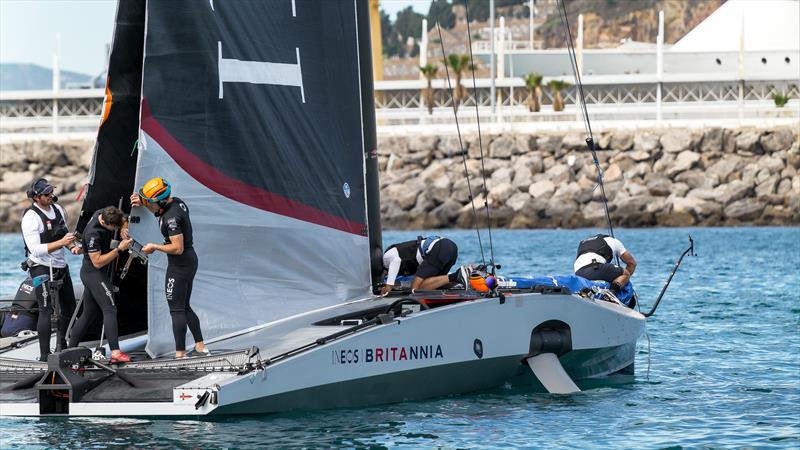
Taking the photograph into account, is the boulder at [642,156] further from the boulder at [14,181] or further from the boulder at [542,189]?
the boulder at [14,181]

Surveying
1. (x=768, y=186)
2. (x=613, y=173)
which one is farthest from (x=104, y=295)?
(x=768, y=186)

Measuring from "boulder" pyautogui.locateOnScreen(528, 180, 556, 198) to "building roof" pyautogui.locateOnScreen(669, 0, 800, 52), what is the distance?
34341 millimetres

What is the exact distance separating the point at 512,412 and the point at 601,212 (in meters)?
35.8

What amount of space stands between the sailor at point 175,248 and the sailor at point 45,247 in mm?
1056

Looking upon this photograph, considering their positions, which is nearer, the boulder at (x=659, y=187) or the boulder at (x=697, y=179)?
the boulder at (x=659, y=187)

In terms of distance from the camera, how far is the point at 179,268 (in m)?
10.8

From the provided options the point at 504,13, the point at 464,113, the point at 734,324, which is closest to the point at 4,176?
the point at 464,113

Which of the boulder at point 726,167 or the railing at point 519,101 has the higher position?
the railing at point 519,101

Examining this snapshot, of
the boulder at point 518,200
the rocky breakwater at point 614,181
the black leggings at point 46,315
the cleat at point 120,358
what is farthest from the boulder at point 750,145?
the cleat at point 120,358

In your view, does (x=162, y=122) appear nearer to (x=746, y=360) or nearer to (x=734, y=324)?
(x=746, y=360)

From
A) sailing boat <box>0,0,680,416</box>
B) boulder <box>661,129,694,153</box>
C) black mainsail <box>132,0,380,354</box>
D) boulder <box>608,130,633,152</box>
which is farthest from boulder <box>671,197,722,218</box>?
black mainsail <box>132,0,380,354</box>

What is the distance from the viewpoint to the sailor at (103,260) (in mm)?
10945

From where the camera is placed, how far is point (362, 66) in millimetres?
12852

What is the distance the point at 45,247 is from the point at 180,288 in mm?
1436
